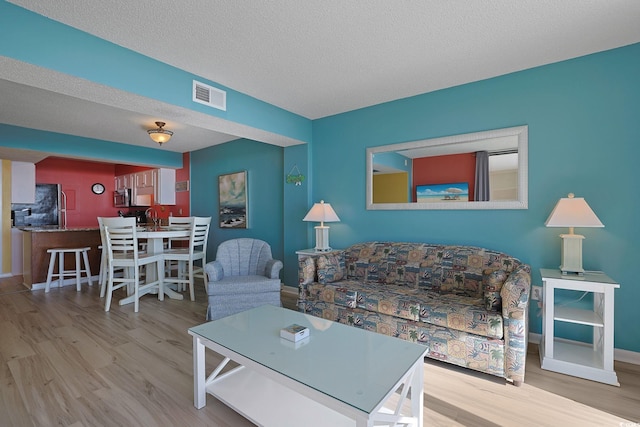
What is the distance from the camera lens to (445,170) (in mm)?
3098

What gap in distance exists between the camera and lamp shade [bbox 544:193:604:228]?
2.15 m

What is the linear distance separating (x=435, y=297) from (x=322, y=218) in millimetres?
1571

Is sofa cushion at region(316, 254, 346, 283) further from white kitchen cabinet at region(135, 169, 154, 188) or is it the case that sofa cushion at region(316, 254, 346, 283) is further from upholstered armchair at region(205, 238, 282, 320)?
white kitchen cabinet at region(135, 169, 154, 188)

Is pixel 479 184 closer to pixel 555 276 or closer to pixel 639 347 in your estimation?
pixel 555 276

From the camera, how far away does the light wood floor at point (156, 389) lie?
1665mm

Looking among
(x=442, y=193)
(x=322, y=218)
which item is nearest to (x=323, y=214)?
(x=322, y=218)

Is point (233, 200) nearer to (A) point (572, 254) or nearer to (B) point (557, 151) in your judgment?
(B) point (557, 151)

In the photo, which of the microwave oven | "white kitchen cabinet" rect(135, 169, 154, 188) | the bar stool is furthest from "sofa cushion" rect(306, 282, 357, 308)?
the microwave oven

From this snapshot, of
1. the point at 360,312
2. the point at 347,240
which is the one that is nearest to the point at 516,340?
the point at 360,312

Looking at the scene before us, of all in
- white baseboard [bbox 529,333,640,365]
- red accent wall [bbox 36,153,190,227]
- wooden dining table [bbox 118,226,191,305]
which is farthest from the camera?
red accent wall [bbox 36,153,190,227]

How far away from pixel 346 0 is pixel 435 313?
218 centimetres

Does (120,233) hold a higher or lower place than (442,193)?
lower

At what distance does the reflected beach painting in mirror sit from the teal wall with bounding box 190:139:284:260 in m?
2.13

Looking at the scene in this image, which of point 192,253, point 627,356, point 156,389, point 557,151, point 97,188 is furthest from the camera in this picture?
point 97,188
